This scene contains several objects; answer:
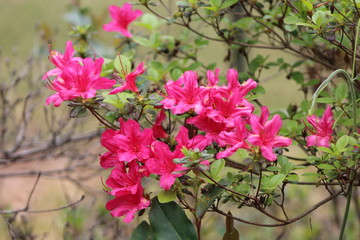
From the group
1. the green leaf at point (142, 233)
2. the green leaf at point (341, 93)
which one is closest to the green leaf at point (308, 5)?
the green leaf at point (341, 93)

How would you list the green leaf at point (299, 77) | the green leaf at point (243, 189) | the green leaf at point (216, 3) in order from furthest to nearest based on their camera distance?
the green leaf at point (299, 77) < the green leaf at point (216, 3) < the green leaf at point (243, 189)

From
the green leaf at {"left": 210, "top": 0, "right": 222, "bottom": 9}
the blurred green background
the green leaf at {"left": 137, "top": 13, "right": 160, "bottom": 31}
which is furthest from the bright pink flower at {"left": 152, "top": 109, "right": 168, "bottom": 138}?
the blurred green background

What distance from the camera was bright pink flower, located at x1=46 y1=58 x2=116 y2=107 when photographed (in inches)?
45.9

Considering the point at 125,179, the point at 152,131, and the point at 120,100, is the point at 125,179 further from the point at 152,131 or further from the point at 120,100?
the point at 120,100

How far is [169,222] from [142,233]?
0.26 feet

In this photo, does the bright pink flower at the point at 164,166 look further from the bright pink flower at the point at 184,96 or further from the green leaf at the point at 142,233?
the green leaf at the point at 142,233

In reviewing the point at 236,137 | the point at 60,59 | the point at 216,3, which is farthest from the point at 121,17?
the point at 236,137

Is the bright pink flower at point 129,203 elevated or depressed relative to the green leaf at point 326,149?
depressed

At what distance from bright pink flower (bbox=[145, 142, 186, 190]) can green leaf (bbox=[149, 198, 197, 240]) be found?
166mm

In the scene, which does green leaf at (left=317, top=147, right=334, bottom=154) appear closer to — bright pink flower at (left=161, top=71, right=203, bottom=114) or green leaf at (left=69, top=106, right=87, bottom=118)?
bright pink flower at (left=161, top=71, right=203, bottom=114)

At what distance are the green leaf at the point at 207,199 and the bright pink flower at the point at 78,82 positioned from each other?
328mm

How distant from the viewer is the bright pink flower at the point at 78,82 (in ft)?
3.83

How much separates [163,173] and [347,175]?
45 cm

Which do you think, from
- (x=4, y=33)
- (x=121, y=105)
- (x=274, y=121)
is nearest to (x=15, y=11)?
(x=4, y=33)
